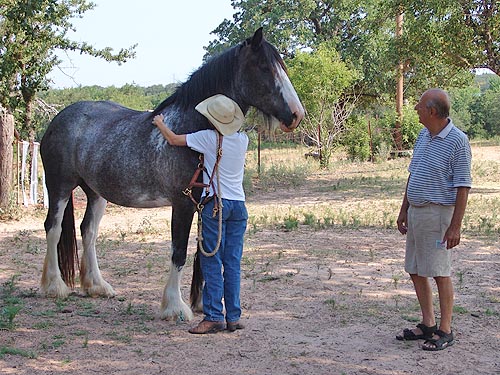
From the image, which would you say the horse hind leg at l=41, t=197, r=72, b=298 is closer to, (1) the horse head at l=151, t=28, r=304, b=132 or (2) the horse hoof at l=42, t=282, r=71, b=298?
(2) the horse hoof at l=42, t=282, r=71, b=298

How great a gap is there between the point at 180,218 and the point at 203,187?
385 mm

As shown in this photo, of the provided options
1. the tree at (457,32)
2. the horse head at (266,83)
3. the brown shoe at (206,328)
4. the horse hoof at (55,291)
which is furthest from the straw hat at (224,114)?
the tree at (457,32)

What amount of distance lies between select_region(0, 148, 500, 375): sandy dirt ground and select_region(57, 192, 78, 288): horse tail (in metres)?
0.34

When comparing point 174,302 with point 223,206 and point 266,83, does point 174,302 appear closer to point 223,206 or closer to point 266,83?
point 223,206

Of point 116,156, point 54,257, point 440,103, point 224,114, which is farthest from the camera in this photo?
point 54,257

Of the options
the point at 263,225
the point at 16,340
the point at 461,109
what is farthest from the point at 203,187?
the point at 461,109

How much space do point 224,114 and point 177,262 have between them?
129 centimetres

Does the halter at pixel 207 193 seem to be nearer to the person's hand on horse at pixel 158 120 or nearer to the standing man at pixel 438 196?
the person's hand on horse at pixel 158 120

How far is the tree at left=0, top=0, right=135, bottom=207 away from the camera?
502 inches

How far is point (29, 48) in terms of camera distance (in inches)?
528

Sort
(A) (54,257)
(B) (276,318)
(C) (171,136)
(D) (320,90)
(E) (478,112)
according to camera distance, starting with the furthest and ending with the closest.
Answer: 1. (E) (478,112)
2. (D) (320,90)
3. (A) (54,257)
4. (B) (276,318)
5. (C) (171,136)

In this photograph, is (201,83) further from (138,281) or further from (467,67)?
(467,67)

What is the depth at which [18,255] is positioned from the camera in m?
7.80

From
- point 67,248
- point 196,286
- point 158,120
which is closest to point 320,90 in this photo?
point 67,248
